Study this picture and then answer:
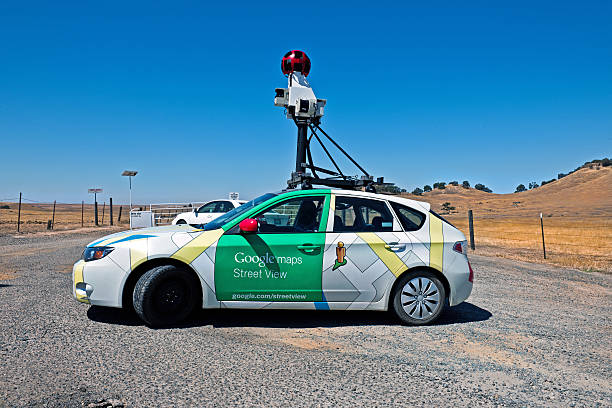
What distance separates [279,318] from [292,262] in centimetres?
90

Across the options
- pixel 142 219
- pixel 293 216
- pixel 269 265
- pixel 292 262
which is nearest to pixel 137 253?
pixel 269 265

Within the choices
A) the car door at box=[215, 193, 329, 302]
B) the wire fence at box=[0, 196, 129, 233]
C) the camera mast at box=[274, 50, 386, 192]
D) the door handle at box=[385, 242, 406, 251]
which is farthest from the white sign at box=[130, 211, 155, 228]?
the door handle at box=[385, 242, 406, 251]

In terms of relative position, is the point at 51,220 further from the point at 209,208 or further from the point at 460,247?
the point at 460,247

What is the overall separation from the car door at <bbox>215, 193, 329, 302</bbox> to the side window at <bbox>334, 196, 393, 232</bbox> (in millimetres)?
334

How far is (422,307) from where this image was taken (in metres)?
5.47

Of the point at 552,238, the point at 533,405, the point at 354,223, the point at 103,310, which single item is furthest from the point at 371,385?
the point at 552,238

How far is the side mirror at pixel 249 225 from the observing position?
5.09 metres

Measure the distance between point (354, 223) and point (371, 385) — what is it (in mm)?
2236

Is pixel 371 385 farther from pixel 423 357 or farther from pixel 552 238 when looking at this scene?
pixel 552 238

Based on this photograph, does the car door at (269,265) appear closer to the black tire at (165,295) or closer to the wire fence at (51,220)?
the black tire at (165,295)

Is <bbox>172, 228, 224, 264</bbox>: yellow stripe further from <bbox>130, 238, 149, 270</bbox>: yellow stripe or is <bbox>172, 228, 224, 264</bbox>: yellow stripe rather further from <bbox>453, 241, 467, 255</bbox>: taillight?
<bbox>453, 241, 467, 255</bbox>: taillight

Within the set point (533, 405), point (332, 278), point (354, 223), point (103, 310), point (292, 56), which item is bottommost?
point (533, 405)

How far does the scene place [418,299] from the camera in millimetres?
5469

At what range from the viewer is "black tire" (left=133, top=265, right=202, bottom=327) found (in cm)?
497
